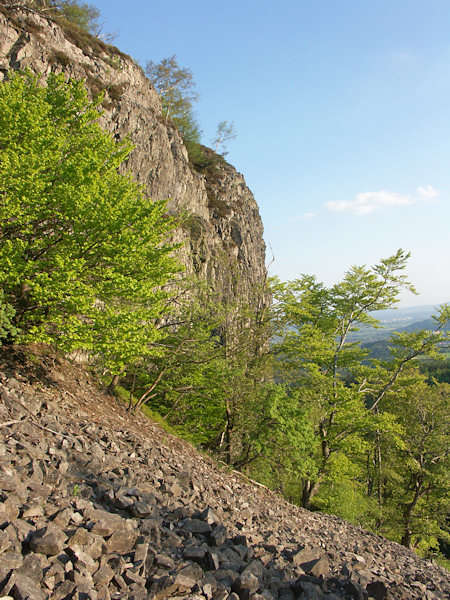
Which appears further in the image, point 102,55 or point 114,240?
point 102,55

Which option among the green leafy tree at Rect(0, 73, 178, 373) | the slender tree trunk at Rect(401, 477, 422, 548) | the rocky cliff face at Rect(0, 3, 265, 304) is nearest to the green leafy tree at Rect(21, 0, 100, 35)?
the rocky cliff face at Rect(0, 3, 265, 304)

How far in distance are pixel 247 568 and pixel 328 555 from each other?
3921 mm

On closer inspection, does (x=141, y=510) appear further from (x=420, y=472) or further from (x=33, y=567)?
(x=420, y=472)

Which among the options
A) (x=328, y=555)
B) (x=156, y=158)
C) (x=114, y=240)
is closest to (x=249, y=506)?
(x=328, y=555)

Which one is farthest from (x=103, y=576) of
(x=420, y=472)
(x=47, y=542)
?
(x=420, y=472)

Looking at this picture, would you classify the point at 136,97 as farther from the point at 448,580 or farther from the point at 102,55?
the point at 448,580

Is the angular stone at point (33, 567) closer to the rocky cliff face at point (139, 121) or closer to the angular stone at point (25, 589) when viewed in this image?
the angular stone at point (25, 589)

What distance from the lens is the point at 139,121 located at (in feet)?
116

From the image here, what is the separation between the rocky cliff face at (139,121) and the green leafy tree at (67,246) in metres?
7.85

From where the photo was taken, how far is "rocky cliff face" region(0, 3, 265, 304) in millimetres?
23250

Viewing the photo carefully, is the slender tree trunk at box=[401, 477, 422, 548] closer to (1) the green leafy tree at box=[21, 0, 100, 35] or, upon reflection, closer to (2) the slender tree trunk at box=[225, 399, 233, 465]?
(2) the slender tree trunk at box=[225, 399, 233, 465]

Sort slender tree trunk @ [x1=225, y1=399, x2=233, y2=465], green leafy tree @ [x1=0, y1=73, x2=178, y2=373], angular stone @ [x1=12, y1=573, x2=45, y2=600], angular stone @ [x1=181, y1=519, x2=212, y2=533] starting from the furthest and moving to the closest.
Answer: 1. slender tree trunk @ [x1=225, y1=399, x2=233, y2=465]
2. green leafy tree @ [x1=0, y1=73, x2=178, y2=373]
3. angular stone @ [x1=181, y1=519, x2=212, y2=533]
4. angular stone @ [x1=12, y1=573, x2=45, y2=600]

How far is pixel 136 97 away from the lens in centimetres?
3691

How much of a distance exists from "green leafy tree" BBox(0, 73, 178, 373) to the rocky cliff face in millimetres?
7852
